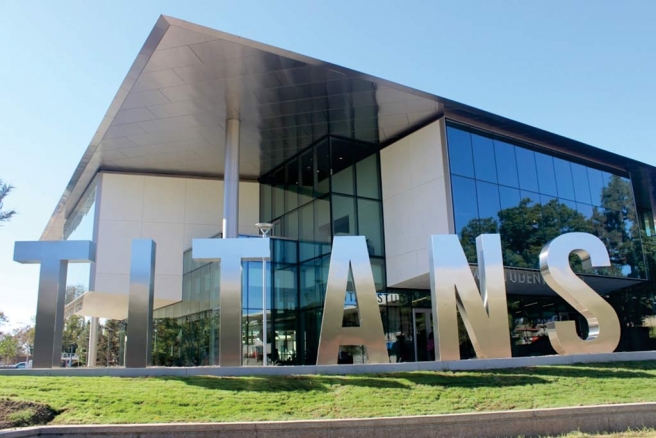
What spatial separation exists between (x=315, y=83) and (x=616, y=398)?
41.8 ft

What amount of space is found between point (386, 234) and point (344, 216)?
1953 millimetres

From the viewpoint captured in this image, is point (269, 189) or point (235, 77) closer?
point (235, 77)

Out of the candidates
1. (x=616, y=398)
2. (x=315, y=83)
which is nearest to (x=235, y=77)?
(x=315, y=83)

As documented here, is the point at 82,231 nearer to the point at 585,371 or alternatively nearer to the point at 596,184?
the point at 585,371

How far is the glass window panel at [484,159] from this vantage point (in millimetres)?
23016

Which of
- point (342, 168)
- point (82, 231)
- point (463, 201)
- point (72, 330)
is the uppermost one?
point (342, 168)

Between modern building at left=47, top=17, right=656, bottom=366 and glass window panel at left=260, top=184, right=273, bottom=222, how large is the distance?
0.11 m

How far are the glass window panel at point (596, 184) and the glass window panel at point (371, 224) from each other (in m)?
10.4

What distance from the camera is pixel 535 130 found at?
24016mm

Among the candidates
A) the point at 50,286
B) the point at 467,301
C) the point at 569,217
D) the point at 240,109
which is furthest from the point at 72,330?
the point at 467,301

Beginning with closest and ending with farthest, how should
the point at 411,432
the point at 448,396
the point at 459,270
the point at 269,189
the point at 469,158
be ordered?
the point at 411,432 → the point at 448,396 → the point at 459,270 → the point at 469,158 → the point at 269,189

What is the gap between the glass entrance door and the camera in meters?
24.0

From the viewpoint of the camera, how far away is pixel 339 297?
46.1 ft

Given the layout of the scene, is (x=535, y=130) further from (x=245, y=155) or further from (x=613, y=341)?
(x=245, y=155)
